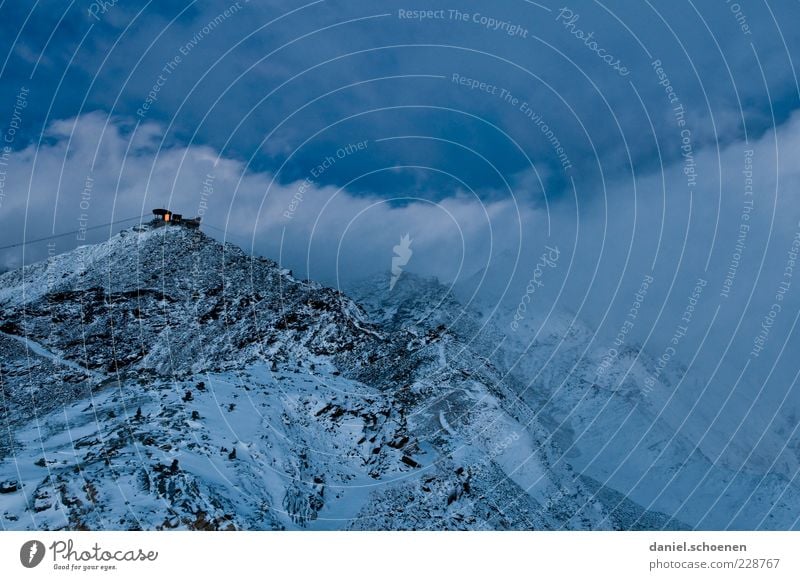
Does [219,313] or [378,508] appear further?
[219,313]

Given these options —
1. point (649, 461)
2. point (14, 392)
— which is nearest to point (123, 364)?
point (14, 392)

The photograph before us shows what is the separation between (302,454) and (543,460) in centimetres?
3026

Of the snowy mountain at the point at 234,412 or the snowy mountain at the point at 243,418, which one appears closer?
the snowy mountain at the point at 243,418

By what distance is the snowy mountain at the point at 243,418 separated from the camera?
76.3 ft

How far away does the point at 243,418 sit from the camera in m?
33.9

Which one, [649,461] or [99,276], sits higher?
[99,276]

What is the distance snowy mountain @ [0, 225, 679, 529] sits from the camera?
2325 cm

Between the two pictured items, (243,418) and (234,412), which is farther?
(234,412)

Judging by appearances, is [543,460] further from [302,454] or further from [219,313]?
[219,313]

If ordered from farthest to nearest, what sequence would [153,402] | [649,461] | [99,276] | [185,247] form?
[649,461], [185,247], [99,276], [153,402]

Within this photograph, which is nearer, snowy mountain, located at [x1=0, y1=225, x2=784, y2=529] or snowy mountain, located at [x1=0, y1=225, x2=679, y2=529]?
snowy mountain, located at [x1=0, y1=225, x2=679, y2=529]
